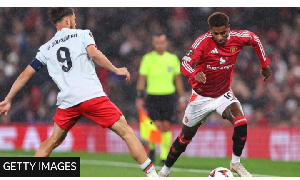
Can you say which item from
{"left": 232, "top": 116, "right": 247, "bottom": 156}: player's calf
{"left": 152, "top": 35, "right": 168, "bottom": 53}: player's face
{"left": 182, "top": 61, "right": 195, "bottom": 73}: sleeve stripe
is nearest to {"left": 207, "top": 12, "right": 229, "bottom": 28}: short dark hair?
{"left": 182, "top": 61, "right": 195, "bottom": 73}: sleeve stripe

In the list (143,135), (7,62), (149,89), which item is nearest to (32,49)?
(7,62)

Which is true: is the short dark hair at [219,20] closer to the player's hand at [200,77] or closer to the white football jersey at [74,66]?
the player's hand at [200,77]

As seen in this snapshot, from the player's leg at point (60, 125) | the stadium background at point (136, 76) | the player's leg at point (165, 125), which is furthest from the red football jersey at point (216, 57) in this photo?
the stadium background at point (136, 76)

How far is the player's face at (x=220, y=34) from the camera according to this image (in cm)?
896

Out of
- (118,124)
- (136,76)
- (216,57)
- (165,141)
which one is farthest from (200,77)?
(136,76)

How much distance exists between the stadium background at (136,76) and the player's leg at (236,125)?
5.36m

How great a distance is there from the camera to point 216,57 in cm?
919

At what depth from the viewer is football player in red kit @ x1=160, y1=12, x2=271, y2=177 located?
8938 millimetres

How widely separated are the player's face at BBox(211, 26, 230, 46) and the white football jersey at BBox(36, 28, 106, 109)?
5.45 ft

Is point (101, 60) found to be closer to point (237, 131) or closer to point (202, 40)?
point (202, 40)

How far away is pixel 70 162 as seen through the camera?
28.6ft

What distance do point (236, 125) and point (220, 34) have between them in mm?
1089

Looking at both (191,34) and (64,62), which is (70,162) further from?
(191,34)

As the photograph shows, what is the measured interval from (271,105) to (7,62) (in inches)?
250
